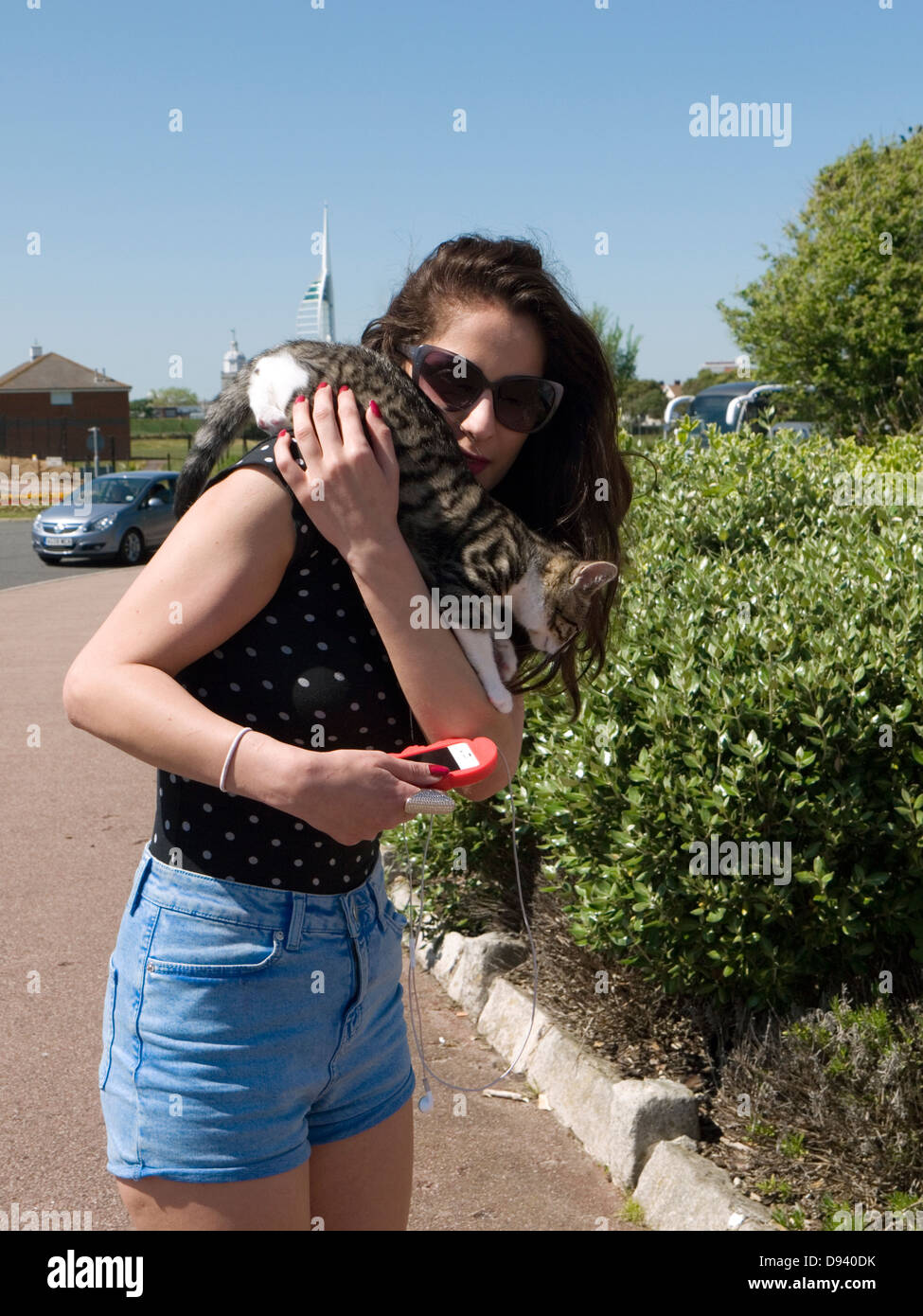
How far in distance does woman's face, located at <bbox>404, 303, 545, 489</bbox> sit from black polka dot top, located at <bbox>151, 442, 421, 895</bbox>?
433 mm

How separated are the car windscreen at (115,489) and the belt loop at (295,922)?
69.6 feet

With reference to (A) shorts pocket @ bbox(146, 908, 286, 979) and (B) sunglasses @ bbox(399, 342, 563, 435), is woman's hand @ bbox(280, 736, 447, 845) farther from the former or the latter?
(B) sunglasses @ bbox(399, 342, 563, 435)

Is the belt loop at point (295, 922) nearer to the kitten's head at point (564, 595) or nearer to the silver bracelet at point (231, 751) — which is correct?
the silver bracelet at point (231, 751)

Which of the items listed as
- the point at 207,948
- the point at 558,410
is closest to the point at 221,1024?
the point at 207,948

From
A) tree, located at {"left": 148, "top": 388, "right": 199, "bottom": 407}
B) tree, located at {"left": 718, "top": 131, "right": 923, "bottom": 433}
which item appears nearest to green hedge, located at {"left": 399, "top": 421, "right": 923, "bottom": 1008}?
tree, located at {"left": 718, "top": 131, "right": 923, "bottom": 433}

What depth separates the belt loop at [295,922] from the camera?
1734mm

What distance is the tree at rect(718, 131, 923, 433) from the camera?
16484mm

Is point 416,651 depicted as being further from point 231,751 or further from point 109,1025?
point 109,1025

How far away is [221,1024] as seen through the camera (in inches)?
66.0

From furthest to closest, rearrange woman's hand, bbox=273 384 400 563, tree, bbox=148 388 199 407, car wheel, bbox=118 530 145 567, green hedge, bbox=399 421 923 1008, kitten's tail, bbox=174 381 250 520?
tree, bbox=148 388 199 407 → car wheel, bbox=118 530 145 567 → green hedge, bbox=399 421 923 1008 → kitten's tail, bbox=174 381 250 520 → woman's hand, bbox=273 384 400 563

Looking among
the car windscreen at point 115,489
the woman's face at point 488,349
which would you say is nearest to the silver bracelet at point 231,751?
the woman's face at point 488,349

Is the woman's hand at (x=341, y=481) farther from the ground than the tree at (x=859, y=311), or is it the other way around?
the tree at (x=859, y=311)

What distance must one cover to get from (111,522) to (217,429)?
63.4 feet

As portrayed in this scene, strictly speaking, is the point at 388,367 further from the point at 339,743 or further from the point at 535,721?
the point at 535,721
